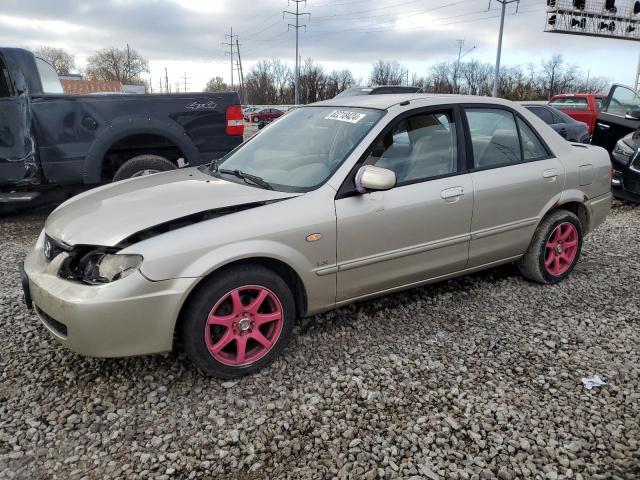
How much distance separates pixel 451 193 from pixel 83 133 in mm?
4289

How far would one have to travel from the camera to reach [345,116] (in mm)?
3523

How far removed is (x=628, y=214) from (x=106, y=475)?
743 centimetres

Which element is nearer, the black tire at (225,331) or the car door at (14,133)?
the black tire at (225,331)

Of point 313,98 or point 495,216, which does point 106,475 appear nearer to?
point 495,216

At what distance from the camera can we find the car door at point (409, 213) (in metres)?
3.08

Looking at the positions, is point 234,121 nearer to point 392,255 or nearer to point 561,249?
point 392,255

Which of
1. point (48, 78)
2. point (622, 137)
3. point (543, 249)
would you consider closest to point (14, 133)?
point (48, 78)

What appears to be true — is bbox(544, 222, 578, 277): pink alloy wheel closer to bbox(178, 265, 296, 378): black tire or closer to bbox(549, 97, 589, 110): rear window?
bbox(178, 265, 296, 378): black tire

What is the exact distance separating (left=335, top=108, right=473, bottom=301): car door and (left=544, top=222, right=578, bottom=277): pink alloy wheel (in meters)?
1.01

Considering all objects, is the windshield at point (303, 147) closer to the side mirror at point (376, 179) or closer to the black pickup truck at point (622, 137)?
the side mirror at point (376, 179)

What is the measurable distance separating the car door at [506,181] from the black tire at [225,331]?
1569 mm

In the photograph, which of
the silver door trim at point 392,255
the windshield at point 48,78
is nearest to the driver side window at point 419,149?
the silver door trim at point 392,255

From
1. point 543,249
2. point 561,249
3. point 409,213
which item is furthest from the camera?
point 561,249

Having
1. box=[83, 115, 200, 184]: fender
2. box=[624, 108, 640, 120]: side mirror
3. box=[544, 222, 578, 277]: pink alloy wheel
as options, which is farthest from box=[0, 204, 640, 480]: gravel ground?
box=[624, 108, 640, 120]: side mirror
